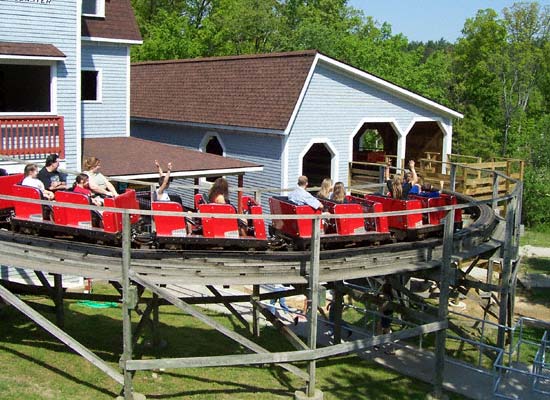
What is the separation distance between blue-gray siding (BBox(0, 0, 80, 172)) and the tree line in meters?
27.5

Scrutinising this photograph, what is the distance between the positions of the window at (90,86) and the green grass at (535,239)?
1882 centimetres

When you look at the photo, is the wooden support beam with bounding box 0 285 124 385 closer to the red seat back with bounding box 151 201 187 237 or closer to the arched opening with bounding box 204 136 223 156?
the red seat back with bounding box 151 201 187 237

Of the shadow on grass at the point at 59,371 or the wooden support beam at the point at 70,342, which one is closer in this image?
the wooden support beam at the point at 70,342

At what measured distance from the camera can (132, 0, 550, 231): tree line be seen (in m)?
45.2

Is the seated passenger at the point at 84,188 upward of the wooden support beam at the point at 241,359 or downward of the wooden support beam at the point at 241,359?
upward

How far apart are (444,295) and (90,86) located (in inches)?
559

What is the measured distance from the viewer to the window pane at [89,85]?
71.5 ft

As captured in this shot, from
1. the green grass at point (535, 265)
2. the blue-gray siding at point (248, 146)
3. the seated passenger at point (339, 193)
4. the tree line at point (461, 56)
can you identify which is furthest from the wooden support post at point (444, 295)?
the tree line at point (461, 56)

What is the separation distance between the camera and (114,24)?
869 inches

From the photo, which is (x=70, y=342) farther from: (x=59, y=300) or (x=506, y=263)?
(x=506, y=263)

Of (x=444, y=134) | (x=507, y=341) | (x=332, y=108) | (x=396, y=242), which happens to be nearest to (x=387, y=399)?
(x=396, y=242)

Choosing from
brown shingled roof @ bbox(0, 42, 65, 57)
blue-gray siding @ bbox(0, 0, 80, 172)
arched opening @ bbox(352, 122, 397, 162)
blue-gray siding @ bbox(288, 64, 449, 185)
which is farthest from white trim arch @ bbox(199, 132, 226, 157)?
brown shingled roof @ bbox(0, 42, 65, 57)

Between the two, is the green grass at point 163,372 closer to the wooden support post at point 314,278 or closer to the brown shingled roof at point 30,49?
the wooden support post at point 314,278

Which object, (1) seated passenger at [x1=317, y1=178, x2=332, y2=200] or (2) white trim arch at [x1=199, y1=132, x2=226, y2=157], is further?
(2) white trim arch at [x1=199, y1=132, x2=226, y2=157]
